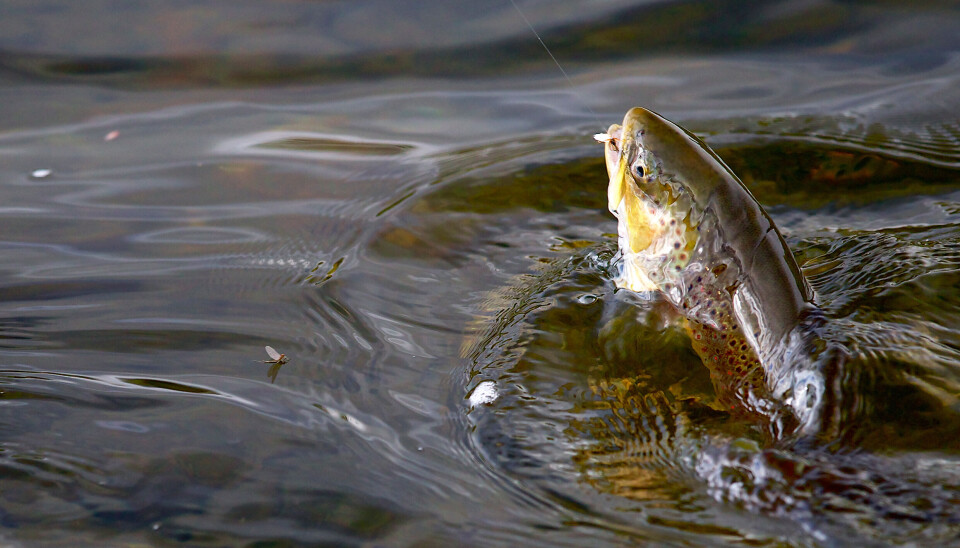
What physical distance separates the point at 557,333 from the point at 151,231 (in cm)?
209

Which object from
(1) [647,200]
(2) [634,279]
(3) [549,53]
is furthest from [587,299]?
(3) [549,53]

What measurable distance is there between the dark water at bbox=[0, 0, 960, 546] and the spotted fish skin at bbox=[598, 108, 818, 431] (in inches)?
6.1

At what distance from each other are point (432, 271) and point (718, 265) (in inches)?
51.0

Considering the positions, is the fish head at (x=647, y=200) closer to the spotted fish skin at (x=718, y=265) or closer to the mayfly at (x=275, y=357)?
the spotted fish skin at (x=718, y=265)

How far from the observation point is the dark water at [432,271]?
2.37m

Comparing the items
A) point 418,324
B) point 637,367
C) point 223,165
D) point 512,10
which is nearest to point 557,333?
point 637,367

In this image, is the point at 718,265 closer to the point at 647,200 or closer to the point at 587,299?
the point at 647,200

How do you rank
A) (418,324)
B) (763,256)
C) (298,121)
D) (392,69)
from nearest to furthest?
1. (763,256)
2. (418,324)
3. (298,121)
4. (392,69)

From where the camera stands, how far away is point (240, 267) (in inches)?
146

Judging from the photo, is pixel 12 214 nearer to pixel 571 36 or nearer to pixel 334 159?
pixel 334 159

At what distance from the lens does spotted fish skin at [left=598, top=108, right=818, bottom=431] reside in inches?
105

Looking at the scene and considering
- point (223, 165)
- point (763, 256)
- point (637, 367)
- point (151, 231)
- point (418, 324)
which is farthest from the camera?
point (223, 165)

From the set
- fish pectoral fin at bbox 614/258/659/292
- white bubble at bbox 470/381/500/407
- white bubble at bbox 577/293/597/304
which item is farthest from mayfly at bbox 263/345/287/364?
fish pectoral fin at bbox 614/258/659/292

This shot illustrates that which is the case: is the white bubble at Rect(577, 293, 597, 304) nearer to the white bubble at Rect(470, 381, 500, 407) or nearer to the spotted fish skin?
the spotted fish skin
